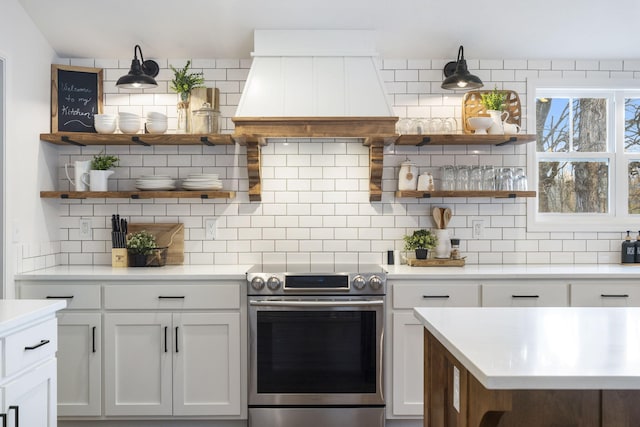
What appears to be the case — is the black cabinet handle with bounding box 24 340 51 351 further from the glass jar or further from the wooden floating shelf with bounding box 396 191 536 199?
the wooden floating shelf with bounding box 396 191 536 199

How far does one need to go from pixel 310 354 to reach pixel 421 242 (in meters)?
1.10

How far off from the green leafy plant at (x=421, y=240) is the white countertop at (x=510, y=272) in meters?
0.18

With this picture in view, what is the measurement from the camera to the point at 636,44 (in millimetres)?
3830

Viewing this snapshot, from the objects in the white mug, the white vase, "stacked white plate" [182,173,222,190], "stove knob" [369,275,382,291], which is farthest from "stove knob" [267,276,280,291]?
the white mug

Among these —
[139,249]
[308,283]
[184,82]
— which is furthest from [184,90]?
[308,283]

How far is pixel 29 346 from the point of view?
207cm

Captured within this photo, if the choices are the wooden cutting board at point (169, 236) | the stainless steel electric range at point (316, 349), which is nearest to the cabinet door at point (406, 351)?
the stainless steel electric range at point (316, 349)

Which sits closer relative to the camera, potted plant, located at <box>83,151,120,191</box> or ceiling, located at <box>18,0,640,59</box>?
ceiling, located at <box>18,0,640,59</box>

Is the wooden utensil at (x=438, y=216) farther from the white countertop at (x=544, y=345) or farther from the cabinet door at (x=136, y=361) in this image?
the cabinet door at (x=136, y=361)

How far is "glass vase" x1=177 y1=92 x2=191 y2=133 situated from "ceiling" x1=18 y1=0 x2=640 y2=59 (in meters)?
0.33

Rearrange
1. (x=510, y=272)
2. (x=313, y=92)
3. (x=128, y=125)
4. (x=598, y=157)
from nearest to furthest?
(x=510, y=272), (x=313, y=92), (x=128, y=125), (x=598, y=157)

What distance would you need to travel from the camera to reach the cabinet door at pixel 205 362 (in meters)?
3.34

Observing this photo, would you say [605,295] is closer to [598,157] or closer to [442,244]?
[442,244]

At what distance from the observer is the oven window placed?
3.32 meters
